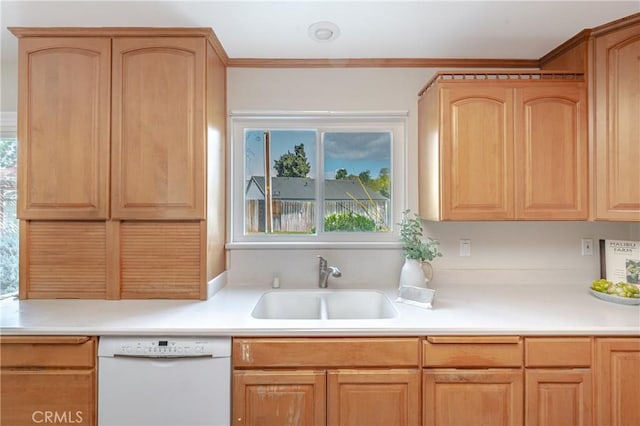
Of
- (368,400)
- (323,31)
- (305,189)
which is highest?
(323,31)

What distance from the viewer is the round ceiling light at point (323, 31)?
5.67 feet

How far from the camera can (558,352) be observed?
1.39 meters

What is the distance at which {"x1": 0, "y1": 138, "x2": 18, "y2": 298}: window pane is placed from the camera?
2123mm

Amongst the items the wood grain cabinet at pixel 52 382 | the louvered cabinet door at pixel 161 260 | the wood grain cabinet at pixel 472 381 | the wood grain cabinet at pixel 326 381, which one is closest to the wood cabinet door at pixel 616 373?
the wood grain cabinet at pixel 472 381

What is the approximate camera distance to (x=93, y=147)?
5.64 feet

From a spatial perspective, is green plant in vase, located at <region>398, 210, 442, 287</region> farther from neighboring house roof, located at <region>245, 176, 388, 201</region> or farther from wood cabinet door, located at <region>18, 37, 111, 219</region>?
wood cabinet door, located at <region>18, 37, 111, 219</region>

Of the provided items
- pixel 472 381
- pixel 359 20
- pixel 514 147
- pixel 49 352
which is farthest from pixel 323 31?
pixel 49 352

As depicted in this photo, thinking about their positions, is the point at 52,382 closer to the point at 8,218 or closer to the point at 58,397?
the point at 58,397

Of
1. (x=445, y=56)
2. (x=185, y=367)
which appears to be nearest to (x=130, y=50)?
(x=185, y=367)

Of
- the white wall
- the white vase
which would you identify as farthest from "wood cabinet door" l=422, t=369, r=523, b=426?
the white wall

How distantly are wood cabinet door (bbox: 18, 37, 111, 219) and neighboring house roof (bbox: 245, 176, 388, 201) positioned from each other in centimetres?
86

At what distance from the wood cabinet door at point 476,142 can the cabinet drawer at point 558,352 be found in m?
0.72

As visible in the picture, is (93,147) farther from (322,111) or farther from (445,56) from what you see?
(445,56)

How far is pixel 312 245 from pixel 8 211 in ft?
6.58
